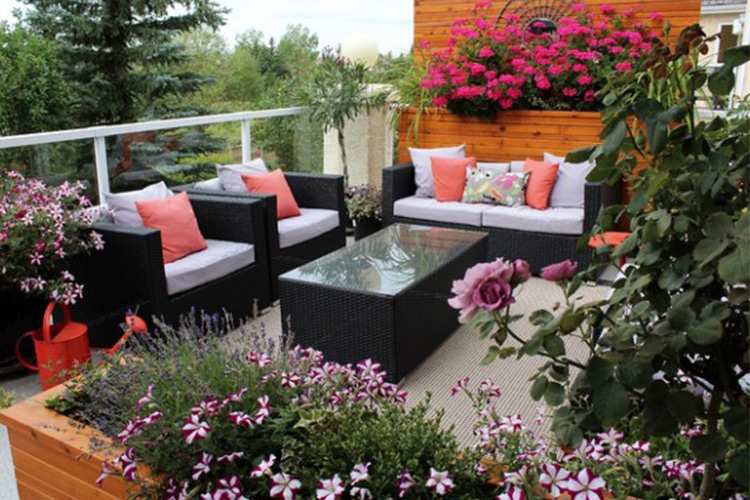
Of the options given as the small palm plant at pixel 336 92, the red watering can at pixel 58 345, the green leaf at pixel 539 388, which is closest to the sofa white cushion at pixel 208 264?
the red watering can at pixel 58 345

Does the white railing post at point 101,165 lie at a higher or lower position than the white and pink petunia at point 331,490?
higher

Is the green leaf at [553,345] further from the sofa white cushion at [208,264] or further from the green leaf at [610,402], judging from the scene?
the sofa white cushion at [208,264]

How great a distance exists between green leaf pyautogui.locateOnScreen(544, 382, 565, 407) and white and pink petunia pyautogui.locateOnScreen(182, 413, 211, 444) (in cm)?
73

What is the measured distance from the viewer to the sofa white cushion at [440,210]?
5297 millimetres

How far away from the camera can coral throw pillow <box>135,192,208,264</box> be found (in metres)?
3.85

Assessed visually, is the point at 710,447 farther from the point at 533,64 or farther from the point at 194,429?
the point at 533,64

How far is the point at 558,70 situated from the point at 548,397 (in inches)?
204

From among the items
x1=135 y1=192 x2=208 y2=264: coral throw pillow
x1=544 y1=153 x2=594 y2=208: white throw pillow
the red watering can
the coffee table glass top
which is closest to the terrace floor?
the red watering can

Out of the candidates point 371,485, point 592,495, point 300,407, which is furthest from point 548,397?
point 300,407

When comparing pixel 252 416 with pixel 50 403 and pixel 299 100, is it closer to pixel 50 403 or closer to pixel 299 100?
pixel 50 403

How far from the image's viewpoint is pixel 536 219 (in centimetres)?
499

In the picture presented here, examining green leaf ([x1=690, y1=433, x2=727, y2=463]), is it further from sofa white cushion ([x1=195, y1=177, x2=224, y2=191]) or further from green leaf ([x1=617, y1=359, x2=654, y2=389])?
sofa white cushion ([x1=195, y1=177, x2=224, y2=191])

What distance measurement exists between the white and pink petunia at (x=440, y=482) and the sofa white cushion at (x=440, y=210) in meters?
4.08

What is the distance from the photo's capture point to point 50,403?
1.91 metres
